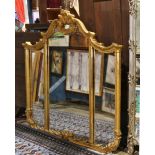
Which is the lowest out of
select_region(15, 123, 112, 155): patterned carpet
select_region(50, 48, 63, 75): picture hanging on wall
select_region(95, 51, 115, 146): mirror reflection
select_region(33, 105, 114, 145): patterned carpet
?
select_region(15, 123, 112, 155): patterned carpet

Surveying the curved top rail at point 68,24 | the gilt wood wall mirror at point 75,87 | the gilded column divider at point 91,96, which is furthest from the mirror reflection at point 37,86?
the gilded column divider at point 91,96

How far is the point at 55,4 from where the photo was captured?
1898 mm

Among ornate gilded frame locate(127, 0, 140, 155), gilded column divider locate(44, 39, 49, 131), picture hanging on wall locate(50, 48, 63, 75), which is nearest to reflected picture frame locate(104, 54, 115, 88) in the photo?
A: ornate gilded frame locate(127, 0, 140, 155)

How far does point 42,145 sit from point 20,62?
0.72 metres

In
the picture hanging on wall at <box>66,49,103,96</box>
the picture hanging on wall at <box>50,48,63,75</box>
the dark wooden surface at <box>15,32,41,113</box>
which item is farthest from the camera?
the dark wooden surface at <box>15,32,41,113</box>

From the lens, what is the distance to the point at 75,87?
64.2 inches

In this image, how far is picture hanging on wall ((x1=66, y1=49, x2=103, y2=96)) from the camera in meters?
1.52

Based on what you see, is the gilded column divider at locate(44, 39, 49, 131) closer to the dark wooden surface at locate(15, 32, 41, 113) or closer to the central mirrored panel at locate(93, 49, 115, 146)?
the dark wooden surface at locate(15, 32, 41, 113)

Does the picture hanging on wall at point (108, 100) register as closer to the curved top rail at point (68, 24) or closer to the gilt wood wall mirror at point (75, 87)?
the gilt wood wall mirror at point (75, 87)

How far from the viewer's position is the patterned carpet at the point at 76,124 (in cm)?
152

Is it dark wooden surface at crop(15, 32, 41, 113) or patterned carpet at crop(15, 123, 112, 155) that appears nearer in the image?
patterned carpet at crop(15, 123, 112, 155)
